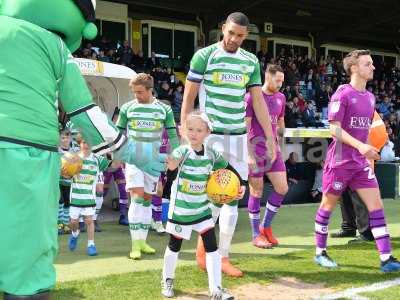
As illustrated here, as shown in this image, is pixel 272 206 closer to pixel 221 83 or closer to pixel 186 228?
pixel 221 83

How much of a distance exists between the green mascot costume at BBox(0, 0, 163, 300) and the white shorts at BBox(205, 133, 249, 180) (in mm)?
2345

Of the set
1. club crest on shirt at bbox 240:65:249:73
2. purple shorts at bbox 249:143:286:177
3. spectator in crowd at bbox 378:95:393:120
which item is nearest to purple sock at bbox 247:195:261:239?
purple shorts at bbox 249:143:286:177

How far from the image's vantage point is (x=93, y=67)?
342 inches

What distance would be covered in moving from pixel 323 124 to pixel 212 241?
12.5 meters

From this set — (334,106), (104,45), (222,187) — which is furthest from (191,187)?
(104,45)

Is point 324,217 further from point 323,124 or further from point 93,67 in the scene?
point 323,124

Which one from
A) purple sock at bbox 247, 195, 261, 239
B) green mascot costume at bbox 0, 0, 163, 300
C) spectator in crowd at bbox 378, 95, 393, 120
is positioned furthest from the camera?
spectator in crowd at bbox 378, 95, 393, 120

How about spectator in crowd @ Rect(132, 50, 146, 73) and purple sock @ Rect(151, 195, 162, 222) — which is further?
spectator in crowd @ Rect(132, 50, 146, 73)

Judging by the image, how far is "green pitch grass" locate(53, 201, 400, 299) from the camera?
462 cm

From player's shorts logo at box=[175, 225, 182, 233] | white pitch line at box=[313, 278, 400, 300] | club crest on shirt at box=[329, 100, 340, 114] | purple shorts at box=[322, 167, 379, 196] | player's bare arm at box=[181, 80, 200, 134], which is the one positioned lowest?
white pitch line at box=[313, 278, 400, 300]

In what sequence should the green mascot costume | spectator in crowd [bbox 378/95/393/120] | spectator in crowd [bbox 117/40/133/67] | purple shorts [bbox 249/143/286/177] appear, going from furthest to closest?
spectator in crowd [bbox 378/95/393/120] → spectator in crowd [bbox 117/40/133/67] → purple shorts [bbox 249/143/286/177] → the green mascot costume

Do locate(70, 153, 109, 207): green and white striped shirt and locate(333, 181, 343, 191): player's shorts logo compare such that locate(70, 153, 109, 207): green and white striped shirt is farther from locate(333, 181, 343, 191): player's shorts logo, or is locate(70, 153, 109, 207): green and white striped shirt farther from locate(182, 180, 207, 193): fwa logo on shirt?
locate(333, 181, 343, 191): player's shorts logo

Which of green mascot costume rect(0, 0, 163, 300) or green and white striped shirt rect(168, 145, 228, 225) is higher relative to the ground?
green mascot costume rect(0, 0, 163, 300)

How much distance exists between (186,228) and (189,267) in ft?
3.21
